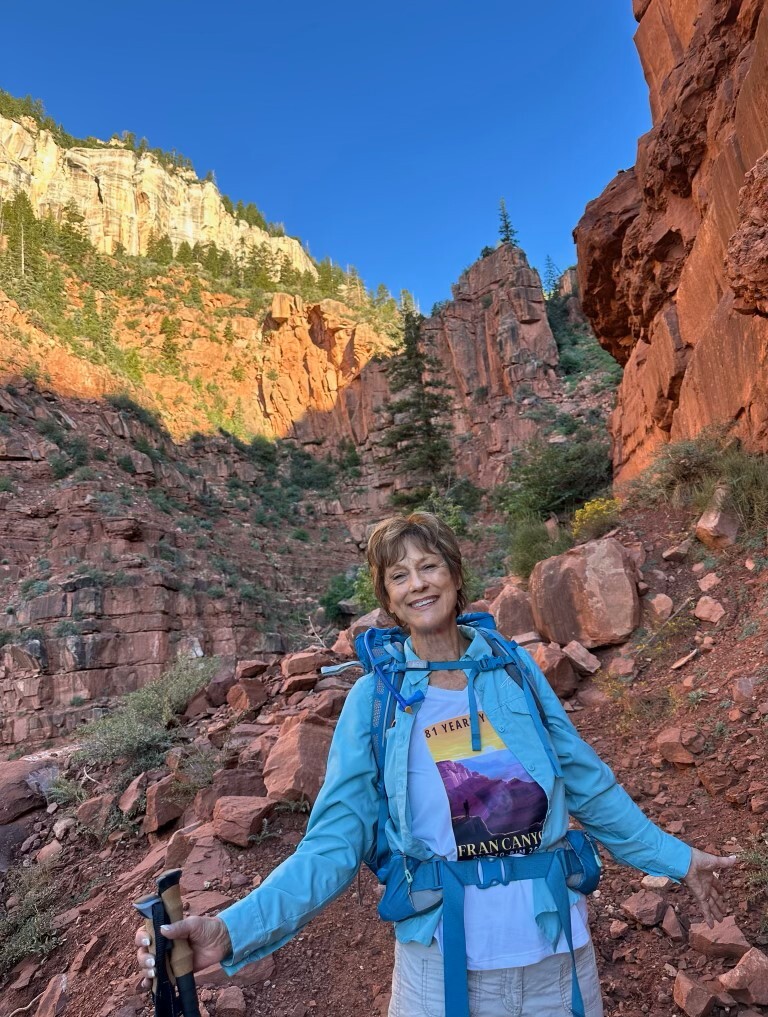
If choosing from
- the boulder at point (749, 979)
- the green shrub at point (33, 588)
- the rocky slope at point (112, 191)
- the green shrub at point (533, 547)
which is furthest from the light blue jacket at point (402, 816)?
the rocky slope at point (112, 191)

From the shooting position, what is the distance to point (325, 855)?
132cm

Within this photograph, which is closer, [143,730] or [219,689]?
[143,730]

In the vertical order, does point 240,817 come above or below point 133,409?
below

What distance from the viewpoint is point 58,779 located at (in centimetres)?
534

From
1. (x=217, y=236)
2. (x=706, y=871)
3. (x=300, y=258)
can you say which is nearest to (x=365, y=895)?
(x=706, y=871)

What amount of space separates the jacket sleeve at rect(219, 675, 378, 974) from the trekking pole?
8 centimetres

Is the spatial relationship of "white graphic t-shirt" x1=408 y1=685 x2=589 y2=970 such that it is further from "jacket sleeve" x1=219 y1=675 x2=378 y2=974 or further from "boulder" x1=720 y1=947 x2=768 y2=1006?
"boulder" x1=720 y1=947 x2=768 y2=1006

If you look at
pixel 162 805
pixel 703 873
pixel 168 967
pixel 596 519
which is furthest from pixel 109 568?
pixel 703 873

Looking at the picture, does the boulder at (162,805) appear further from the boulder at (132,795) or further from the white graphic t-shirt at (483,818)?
the white graphic t-shirt at (483,818)

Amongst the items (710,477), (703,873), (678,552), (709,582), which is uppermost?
(710,477)

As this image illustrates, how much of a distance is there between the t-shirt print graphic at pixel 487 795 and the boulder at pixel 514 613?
4.59m

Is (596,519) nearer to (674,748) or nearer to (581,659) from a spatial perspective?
(581,659)

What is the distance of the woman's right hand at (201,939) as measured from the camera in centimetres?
110

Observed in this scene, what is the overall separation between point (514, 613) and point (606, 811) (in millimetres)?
4670
